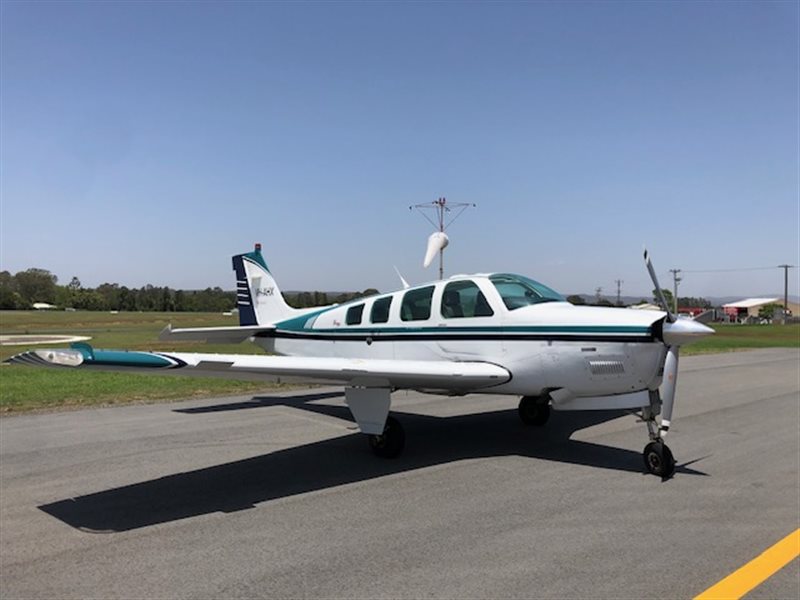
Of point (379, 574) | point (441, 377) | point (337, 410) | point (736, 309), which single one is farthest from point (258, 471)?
point (736, 309)

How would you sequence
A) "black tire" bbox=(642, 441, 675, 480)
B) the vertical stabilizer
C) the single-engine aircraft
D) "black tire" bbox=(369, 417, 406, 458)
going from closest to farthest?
the single-engine aircraft
"black tire" bbox=(642, 441, 675, 480)
"black tire" bbox=(369, 417, 406, 458)
the vertical stabilizer

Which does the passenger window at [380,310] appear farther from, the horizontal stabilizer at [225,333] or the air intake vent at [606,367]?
the air intake vent at [606,367]

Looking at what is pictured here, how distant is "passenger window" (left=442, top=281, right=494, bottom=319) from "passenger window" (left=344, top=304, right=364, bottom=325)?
70.5 inches

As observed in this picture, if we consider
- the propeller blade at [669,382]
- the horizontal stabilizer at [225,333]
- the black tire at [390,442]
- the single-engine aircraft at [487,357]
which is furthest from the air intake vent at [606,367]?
the horizontal stabilizer at [225,333]

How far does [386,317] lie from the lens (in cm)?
911

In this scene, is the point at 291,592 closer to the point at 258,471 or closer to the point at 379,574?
the point at 379,574

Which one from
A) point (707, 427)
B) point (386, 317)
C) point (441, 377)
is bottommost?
point (707, 427)

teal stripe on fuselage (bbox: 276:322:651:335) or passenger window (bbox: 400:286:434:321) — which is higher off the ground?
passenger window (bbox: 400:286:434:321)

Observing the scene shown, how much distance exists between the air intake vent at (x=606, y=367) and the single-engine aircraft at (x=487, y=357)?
0.04 feet

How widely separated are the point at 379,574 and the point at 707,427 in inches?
297

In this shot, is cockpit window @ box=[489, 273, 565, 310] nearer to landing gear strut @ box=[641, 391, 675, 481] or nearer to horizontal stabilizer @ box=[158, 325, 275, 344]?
landing gear strut @ box=[641, 391, 675, 481]

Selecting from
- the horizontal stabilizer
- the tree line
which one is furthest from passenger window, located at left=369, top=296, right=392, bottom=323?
the tree line

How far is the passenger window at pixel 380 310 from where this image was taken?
913 cm

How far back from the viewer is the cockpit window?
7746 millimetres
